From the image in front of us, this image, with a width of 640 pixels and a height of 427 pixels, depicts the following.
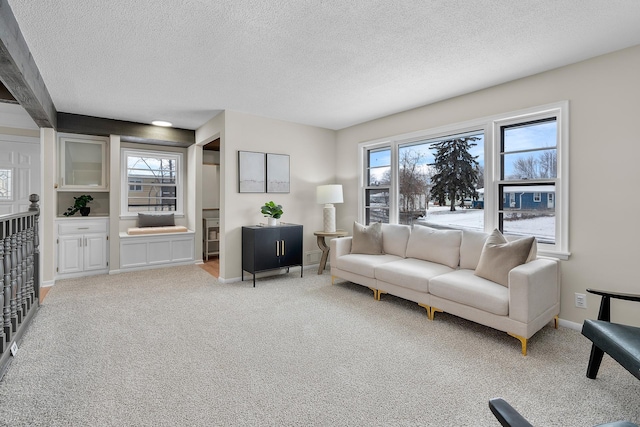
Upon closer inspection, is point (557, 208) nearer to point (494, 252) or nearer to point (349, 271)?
point (494, 252)

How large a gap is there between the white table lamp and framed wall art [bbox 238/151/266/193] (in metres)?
0.91

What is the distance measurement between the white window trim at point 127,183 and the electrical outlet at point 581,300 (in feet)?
19.8

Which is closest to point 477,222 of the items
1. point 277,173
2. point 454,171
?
point 454,171

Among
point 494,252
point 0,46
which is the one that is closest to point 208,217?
point 0,46

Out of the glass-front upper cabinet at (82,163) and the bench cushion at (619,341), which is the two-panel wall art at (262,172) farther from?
the bench cushion at (619,341)

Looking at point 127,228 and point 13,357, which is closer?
point 13,357

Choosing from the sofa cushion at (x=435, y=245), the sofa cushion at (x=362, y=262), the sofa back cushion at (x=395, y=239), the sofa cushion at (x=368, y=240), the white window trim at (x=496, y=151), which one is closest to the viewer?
the white window trim at (x=496, y=151)

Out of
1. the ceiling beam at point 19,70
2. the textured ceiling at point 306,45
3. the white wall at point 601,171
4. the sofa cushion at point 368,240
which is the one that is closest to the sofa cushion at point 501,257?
the white wall at point 601,171

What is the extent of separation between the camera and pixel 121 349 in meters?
2.50

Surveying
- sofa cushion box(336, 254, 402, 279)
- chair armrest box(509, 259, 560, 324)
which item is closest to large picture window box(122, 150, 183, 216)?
sofa cushion box(336, 254, 402, 279)

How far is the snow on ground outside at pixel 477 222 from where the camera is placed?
10.5 ft

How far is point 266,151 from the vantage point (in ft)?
15.8

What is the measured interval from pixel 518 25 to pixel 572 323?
2627 millimetres

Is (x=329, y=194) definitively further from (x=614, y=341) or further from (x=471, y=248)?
(x=614, y=341)
